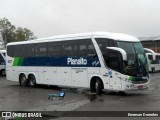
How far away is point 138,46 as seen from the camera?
60.9 feet

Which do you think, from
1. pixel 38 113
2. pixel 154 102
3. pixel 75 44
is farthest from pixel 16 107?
pixel 75 44

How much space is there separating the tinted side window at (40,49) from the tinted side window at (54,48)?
0.53m

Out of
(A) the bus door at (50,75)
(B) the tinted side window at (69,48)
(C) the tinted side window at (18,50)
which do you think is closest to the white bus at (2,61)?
(C) the tinted side window at (18,50)

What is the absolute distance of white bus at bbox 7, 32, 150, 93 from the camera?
1734cm

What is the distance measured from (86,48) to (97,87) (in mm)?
2171

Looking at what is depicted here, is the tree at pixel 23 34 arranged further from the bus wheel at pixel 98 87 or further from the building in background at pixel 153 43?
the bus wheel at pixel 98 87

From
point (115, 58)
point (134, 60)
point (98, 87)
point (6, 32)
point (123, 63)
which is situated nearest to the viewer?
point (123, 63)

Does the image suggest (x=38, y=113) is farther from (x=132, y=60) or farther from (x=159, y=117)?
(x=132, y=60)

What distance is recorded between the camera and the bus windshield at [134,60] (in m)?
17.3

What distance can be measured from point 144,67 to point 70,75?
175 inches

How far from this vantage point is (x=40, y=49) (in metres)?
22.7

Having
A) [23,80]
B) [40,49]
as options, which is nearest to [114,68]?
[40,49]

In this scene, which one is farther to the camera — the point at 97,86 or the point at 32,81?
the point at 32,81

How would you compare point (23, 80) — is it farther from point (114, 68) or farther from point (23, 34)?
point (23, 34)
